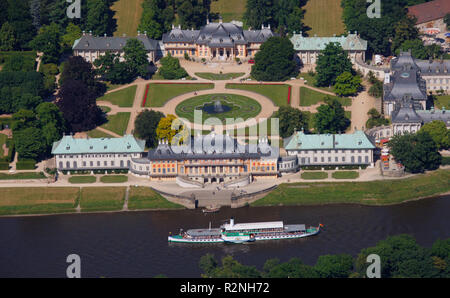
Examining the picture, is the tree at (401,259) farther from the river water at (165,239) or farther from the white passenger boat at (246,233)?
the white passenger boat at (246,233)

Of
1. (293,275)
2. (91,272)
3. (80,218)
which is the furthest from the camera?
(80,218)

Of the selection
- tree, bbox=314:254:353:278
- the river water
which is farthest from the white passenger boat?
tree, bbox=314:254:353:278

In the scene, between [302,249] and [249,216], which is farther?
[249,216]

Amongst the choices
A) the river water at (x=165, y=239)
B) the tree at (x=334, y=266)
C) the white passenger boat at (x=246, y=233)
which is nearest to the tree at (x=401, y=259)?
the tree at (x=334, y=266)

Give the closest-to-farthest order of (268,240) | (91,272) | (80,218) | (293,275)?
(293,275) < (91,272) < (268,240) < (80,218)

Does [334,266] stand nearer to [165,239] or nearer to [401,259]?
[401,259]

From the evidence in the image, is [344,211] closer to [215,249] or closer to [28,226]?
[215,249]

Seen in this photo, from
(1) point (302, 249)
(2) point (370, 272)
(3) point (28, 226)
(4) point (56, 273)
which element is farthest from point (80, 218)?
(2) point (370, 272)
